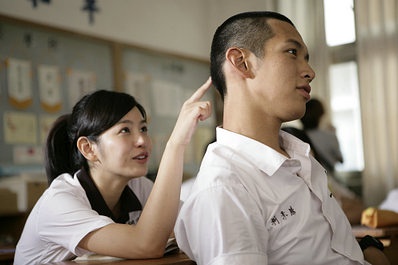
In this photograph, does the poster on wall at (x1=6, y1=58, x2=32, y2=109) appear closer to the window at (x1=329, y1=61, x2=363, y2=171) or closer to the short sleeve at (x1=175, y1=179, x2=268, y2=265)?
the window at (x1=329, y1=61, x2=363, y2=171)

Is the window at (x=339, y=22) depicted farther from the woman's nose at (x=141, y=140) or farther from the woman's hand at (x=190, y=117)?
the woman's hand at (x=190, y=117)

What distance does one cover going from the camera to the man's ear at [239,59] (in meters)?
1.42

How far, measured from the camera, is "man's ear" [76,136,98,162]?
1914 mm

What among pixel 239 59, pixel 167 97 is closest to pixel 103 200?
pixel 239 59

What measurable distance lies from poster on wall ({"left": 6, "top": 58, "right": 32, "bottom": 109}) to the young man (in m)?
2.71

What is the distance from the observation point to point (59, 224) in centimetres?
157

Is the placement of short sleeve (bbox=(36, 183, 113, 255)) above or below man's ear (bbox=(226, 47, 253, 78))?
below

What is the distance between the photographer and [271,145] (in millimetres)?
1452

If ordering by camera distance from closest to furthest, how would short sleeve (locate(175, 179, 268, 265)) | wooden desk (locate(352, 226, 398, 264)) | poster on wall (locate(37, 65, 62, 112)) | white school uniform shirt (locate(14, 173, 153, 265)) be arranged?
short sleeve (locate(175, 179, 268, 265)) < white school uniform shirt (locate(14, 173, 153, 265)) < wooden desk (locate(352, 226, 398, 264)) < poster on wall (locate(37, 65, 62, 112))

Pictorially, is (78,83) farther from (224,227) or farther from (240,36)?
(224,227)

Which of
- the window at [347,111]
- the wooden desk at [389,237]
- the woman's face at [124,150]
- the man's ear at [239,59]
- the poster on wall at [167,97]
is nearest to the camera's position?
the man's ear at [239,59]

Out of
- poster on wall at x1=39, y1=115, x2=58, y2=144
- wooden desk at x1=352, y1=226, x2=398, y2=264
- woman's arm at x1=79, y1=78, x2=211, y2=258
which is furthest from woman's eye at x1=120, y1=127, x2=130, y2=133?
poster on wall at x1=39, y1=115, x2=58, y2=144

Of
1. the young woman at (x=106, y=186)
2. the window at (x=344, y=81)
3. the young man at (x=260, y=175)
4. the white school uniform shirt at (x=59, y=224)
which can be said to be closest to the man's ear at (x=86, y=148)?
the young woman at (x=106, y=186)

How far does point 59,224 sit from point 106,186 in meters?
0.32
